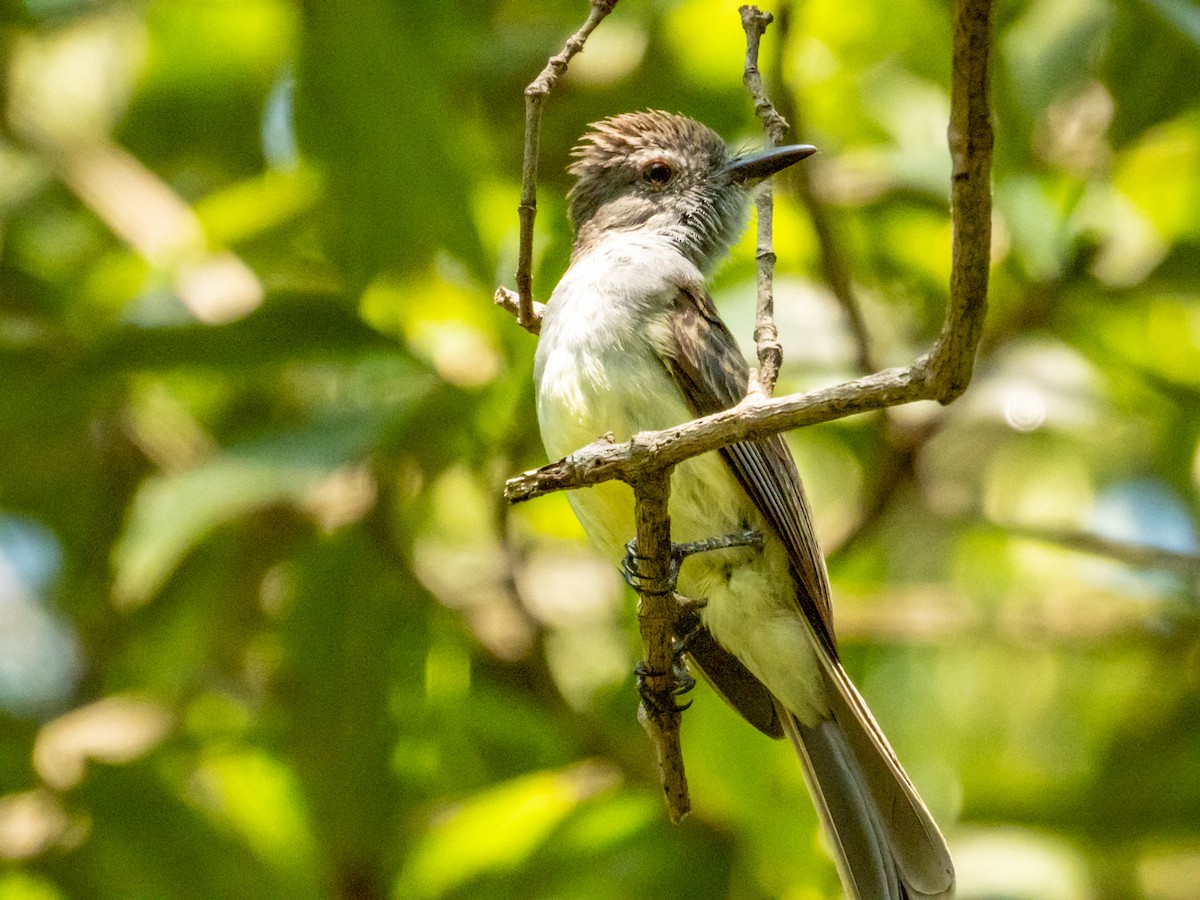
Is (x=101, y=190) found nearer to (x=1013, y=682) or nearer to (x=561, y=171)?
(x=561, y=171)

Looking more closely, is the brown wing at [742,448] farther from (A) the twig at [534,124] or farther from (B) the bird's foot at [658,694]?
(A) the twig at [534,124]

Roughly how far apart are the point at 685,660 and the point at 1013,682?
271 cm

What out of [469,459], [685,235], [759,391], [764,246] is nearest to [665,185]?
[685,235]

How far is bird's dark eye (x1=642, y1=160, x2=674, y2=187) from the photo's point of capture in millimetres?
3922

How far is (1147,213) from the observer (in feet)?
15.5

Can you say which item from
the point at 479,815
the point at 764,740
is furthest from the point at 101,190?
the point at 764,740

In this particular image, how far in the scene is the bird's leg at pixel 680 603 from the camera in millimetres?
2507

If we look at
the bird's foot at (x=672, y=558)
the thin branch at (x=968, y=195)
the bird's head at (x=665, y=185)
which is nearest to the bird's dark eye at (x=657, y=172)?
the bird's head at (x=665, y=185)

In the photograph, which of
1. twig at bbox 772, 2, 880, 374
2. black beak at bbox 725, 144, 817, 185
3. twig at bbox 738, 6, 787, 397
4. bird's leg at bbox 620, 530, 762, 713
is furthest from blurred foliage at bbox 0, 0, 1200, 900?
twig at bbox 738, 6, 787, 397

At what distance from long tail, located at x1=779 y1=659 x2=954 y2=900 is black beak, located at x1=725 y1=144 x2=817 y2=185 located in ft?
3.61

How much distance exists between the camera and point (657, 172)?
3.94m

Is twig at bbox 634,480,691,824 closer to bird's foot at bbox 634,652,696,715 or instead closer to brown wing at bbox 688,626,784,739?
bird's foot at bbox 634,652,696,715

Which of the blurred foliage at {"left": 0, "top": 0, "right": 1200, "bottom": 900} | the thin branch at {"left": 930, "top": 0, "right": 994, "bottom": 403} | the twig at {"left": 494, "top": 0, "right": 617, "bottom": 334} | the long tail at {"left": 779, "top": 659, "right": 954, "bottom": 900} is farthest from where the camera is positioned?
the blurred foliage at {"left": 0, "top": 0, "right": 1200, "bottom": 900}

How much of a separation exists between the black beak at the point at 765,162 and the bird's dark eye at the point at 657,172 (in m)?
0.19
